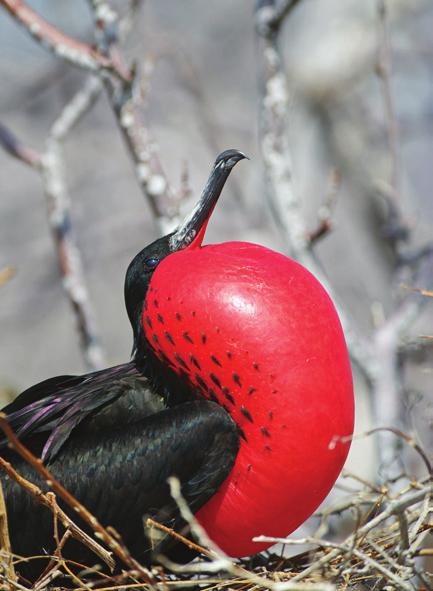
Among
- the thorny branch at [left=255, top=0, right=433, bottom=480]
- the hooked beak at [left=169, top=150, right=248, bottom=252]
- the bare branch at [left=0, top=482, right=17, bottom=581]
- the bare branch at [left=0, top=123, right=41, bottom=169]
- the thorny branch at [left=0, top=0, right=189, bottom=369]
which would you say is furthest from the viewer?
the bare branch at [left=0, top=123, right=41, bottom=169]

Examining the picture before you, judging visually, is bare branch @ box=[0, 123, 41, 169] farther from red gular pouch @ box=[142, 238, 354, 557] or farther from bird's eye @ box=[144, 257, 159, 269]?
red gular pouch @ box=[142, 238, 354, 557]

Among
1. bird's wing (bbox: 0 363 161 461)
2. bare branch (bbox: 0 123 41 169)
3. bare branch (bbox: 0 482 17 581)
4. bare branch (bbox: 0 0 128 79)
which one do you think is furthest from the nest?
bare branch (bbox: 0 123 41 169)

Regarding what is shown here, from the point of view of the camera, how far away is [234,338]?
2004mm

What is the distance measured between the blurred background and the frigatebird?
92cm

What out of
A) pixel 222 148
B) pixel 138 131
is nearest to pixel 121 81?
pixel 138 131

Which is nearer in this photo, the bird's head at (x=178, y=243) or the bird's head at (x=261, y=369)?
the bird's head at (x=261, y=369)

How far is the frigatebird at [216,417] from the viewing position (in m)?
1.99

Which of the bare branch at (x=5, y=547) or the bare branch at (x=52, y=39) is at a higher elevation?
the bare branch at (x=52, y=39)

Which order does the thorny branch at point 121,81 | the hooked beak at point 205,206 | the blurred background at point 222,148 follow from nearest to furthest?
1. the hooked beak at point 205,206
2. the thorny branch at point 121,81
3. the blurred background at point 222,148

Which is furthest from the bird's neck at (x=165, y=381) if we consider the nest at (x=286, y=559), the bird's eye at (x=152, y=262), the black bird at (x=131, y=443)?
the nest at (x=286, y=559)

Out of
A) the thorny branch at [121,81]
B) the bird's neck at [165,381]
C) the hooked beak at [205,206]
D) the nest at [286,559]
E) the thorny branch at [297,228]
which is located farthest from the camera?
the thorny branch at [297,228]

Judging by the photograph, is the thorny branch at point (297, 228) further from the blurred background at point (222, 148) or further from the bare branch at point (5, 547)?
the bare branch at point (5, 547)

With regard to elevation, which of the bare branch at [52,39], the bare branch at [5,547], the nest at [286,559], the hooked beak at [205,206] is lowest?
the nest at [286,559]

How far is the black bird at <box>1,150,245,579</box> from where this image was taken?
2078mm
